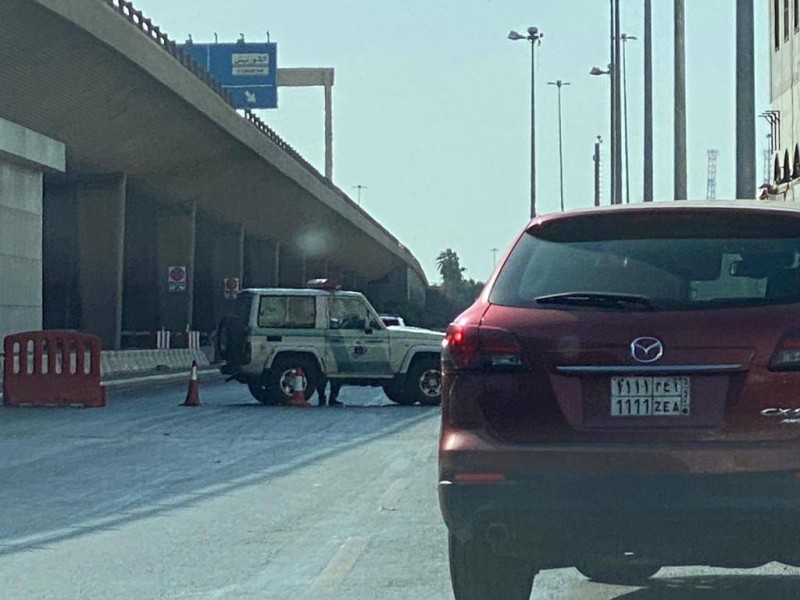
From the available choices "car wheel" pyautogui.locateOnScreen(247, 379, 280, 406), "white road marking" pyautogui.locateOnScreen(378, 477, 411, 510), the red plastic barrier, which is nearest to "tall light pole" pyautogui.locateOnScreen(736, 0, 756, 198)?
"car wheel" pyautogui.locateOnScreen(247, 379, 280, 406)

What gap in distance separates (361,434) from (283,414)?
4247 millimetres

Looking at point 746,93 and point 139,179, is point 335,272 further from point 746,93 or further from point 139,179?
point 746,93

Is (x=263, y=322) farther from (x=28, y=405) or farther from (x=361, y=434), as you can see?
(x=361, y=434)

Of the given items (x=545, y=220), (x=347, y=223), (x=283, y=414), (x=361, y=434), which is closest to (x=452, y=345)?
(x=545, y=220)

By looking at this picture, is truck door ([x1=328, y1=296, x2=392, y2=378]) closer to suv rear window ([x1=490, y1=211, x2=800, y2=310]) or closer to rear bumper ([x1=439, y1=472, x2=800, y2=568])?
suv rear window ([x1=490, y1=211, x2=800, y2=310])

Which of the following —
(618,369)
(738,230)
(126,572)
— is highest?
(738,230)

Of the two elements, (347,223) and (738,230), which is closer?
(738,230)

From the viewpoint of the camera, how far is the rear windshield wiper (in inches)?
255

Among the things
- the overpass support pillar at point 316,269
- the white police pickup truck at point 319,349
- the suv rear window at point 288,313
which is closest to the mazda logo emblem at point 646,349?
the white police pickup truck at point 319,349

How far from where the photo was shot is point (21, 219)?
4012cm

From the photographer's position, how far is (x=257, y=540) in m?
10.7

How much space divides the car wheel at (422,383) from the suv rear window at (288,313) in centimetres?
174

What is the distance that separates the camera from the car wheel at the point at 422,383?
27.1 meters

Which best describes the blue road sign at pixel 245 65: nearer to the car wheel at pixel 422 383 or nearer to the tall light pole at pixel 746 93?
the car wheel at pixel 422 383
